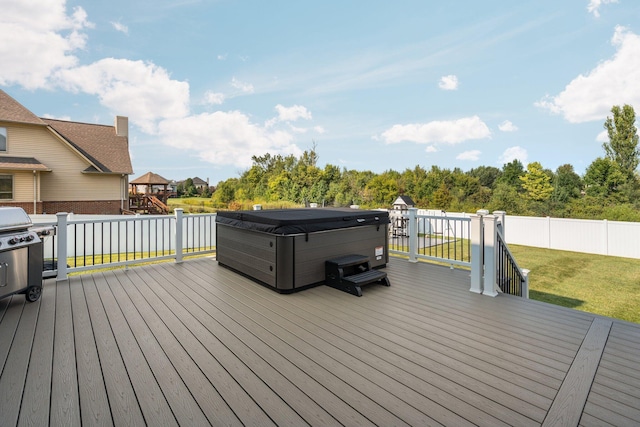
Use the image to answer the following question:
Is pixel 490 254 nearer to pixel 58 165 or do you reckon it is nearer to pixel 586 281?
pixel 586 281

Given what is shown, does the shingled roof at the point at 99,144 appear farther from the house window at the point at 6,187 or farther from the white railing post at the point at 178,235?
the white railing post at the point at 178,235

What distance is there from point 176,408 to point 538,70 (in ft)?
52.8

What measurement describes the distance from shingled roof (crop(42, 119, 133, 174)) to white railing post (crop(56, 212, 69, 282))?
44.7 ft

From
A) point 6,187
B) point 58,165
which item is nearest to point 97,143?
point 58,165

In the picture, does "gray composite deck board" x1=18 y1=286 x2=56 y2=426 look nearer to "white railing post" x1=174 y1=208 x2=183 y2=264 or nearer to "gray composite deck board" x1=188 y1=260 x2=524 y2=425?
"gray composite deck board" x1=188 y1=260 x2=524 y2=425

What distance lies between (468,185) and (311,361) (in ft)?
89.4

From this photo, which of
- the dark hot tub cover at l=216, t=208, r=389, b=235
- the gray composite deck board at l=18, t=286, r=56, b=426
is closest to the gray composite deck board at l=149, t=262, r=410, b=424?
the dark hot tub cover at l=216, t=208, r=389, b=235

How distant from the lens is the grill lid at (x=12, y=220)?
3020mm

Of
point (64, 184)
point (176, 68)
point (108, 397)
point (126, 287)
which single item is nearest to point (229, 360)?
point (108, 397)

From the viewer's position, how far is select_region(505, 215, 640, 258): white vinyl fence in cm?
897

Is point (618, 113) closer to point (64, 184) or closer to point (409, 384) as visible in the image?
point (409, 384)

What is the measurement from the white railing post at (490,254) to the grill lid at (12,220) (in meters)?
5.07

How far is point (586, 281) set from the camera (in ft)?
21.9

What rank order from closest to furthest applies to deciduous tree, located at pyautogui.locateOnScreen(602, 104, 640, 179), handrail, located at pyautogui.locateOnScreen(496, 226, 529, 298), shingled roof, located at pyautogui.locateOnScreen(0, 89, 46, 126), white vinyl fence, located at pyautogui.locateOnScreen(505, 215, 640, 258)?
handrail, located at pyautogui.locateOnScreen(496, 226, 529, 298), white vinyl fence, located at pyautogui.locateOnScreen(505, 215, 640, 258), shingled roof, located at pyautogui.locateOnScreen(0, 89, 46, 126), deciduous tree, located at pyautogui.locateOnScreen(602, 104, 640, 179)
